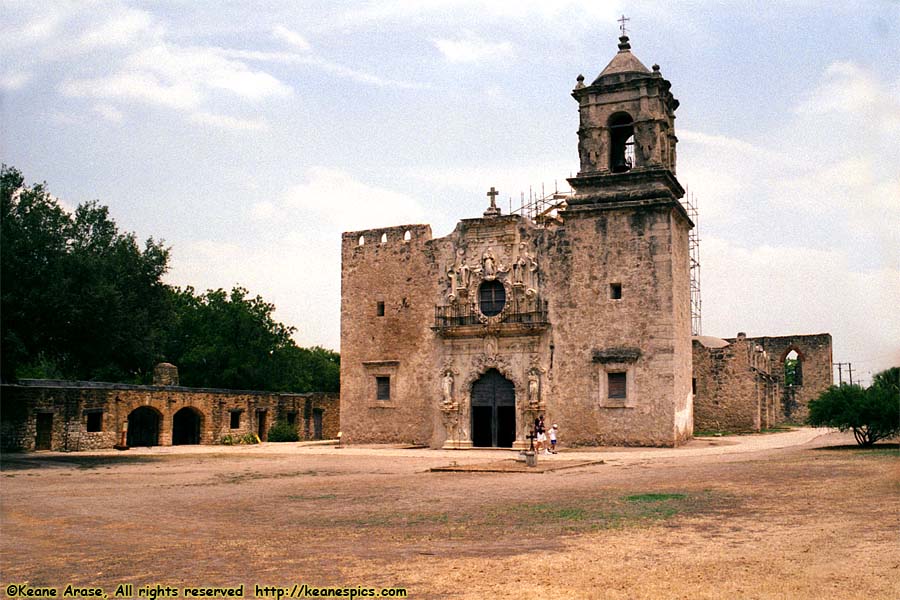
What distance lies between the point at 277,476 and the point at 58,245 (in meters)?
9.66

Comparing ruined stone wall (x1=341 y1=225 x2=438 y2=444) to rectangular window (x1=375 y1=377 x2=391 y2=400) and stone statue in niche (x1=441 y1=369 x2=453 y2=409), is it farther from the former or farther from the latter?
stone statue in niche (x1=441 y1=369 x2=453 y2=409)

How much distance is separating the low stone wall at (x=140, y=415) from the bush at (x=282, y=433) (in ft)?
0.87

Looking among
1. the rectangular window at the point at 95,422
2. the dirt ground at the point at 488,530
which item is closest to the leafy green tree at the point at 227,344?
the rectangular window at the point at 95,422

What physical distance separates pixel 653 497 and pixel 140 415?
89.9 feet

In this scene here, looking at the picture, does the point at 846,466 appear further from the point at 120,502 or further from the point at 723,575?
the point at 120,502

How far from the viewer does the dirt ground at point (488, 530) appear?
7.44 meters

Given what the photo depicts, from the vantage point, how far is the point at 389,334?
30.9 metres

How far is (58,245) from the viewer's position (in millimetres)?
23578

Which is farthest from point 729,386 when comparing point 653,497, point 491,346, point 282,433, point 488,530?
point 488,530

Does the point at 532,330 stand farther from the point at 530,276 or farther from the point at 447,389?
the point at 447,389

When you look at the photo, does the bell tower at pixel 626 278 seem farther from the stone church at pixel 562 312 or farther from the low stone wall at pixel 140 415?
the low stone wall at pixel 140 415

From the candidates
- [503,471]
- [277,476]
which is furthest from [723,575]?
[277,476]

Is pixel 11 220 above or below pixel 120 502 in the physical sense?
above

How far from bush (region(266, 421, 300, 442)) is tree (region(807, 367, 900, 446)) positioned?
77.2 ft
